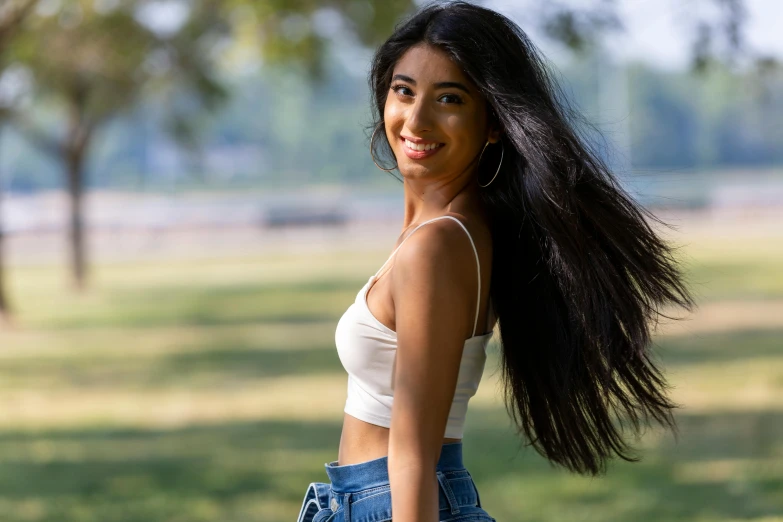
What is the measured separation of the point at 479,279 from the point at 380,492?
0.45m

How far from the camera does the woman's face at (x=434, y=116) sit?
238 cm

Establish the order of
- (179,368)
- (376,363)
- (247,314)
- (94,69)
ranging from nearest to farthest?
(376,363)
(179,368)
(247,314)
(94,69)

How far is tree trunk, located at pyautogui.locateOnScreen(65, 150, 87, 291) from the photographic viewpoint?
24.3 metres

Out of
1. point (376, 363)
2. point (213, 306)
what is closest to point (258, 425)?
point (376, 363)

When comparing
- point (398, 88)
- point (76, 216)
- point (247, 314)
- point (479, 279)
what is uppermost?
point (76, 216)

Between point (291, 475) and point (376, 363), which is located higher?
point (291, 475)

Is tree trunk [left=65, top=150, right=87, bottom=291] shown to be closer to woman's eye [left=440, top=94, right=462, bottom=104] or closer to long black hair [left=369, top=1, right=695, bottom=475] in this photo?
long black hair [left=369, top=1, right=695, bottom=475]

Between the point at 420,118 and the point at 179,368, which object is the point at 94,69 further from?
the point at 420,118

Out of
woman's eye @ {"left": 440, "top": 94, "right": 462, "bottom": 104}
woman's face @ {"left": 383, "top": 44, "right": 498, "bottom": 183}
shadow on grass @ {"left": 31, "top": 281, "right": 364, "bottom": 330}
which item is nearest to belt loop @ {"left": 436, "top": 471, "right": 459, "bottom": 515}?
woman's face @ {"left": 383, "top": 44, "right": 498, "bottom": 183}

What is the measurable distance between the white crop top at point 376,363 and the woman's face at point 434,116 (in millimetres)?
161

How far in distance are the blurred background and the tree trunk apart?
0.15 ft

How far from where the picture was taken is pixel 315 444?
30.2 ft

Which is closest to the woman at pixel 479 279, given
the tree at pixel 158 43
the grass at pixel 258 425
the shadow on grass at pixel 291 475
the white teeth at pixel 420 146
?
the white teeth at pixel 420 146

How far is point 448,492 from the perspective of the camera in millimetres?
2336
